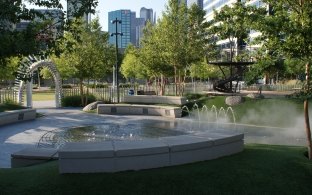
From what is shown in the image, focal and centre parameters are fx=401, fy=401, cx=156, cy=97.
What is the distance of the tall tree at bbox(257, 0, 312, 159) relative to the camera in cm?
928

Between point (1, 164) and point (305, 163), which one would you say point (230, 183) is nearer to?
point (305, 163)

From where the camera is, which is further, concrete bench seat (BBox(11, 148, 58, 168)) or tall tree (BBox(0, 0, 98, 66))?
concrete bench seat (BBox(11, 148, 58, 168))

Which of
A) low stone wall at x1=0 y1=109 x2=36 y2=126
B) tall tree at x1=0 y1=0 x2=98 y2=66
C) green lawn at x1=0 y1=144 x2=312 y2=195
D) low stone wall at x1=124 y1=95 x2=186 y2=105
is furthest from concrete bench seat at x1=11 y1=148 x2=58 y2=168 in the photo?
low stone wall at x1=124 y1=95 x2=186 y2=105

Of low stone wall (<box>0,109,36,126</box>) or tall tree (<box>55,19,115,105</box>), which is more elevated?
tall tree (<box>55,19,115,105</box>)

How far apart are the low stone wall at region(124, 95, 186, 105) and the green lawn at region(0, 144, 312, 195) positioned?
54.4 ft

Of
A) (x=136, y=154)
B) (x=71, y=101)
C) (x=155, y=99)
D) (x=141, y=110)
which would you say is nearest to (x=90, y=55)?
(x=71, y=101)

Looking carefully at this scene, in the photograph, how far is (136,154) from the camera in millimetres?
7730

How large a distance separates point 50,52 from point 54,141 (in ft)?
25.9

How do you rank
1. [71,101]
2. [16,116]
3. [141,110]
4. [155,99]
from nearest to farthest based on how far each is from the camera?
[16,116] < [141,110] < [155,99] < [71,101]

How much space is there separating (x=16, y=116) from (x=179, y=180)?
49.7ft

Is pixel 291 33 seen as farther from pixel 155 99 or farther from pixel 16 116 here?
pixel 155 99

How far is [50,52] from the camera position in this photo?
7.29m

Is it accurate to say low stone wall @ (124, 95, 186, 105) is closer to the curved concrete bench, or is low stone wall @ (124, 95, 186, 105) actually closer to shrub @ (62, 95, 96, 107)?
shrub @ (62, 95, 96, 107)

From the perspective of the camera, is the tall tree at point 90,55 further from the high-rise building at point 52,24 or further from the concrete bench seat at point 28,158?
the high-rise building at point 52,24
